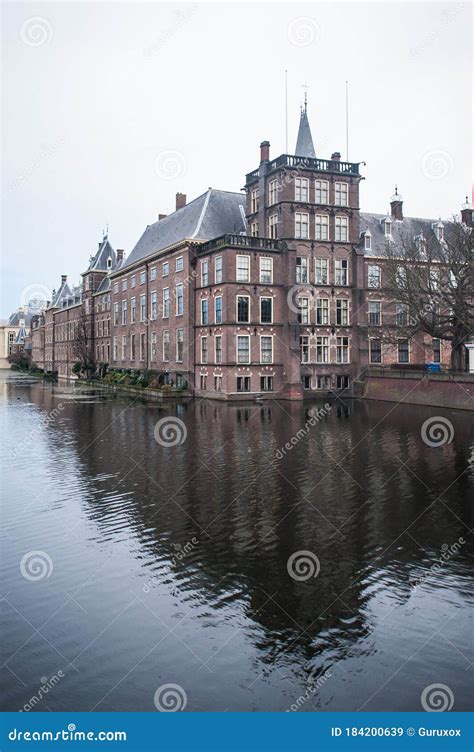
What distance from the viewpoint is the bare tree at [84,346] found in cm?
8394

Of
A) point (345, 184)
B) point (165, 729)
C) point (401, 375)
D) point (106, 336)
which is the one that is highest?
point (345, 184)

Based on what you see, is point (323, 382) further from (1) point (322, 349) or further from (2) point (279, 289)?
(2) point (279, 289)

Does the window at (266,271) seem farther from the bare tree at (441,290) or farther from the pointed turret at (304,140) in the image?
the pointed turret at (304,140)

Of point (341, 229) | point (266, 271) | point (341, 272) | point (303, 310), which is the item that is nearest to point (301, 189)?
point (341, 229)

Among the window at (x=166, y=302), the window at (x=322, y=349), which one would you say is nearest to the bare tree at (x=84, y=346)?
the window at (x=166, y=302)

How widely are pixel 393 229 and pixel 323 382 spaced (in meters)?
21.1

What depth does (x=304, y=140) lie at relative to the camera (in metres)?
51.3

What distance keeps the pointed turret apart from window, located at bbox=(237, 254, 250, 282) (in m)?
12.6

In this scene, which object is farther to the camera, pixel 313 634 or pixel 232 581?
pixel 232 581

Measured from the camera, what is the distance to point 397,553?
11.8m

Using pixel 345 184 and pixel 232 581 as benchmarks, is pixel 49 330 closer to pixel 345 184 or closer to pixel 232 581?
pixel 345 184

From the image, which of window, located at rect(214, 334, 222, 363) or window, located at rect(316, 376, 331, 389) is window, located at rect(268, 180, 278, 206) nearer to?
window, located at rect(214, 334, 222, 363)

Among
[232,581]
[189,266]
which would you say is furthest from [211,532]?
[189,266]

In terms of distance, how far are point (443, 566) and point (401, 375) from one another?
3511 cm
